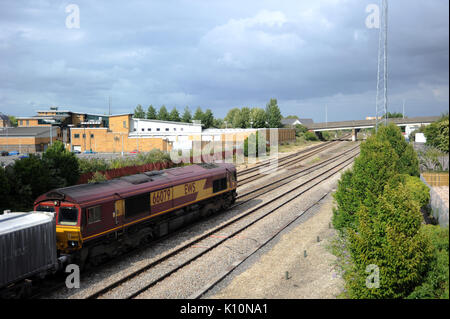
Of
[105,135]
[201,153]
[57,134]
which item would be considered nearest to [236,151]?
[201,153]

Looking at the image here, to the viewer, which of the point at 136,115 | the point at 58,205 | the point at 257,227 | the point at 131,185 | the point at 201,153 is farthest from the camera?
the point at 136,115

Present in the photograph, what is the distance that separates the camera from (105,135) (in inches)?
3150

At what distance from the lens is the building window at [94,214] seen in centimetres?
1514

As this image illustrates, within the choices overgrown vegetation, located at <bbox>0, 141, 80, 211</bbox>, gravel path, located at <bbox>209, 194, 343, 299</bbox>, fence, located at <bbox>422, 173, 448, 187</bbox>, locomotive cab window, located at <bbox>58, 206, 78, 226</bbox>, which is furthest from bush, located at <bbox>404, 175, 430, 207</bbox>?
overgrown vegetation, located at <bbox>0, 141, 80, 211</bbox>

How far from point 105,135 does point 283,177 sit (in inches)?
2023

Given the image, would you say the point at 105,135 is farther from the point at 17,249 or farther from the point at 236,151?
the point at 17,249

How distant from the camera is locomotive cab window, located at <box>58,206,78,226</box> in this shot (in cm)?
1477

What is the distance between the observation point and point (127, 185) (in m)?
18.0

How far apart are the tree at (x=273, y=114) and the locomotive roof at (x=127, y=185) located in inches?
3062

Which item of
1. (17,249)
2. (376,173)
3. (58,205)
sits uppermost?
(376,173)

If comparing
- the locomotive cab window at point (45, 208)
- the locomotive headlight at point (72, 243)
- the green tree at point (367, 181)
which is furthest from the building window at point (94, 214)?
the green tree at point (367, 181)

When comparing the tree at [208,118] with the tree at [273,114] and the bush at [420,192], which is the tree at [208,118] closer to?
the tree at [273,114]

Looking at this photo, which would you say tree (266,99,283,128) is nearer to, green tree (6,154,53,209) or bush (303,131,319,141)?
bush (303,131,319,141)

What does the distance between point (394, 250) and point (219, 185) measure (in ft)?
53.2
